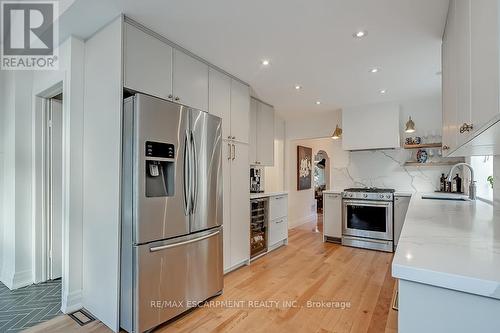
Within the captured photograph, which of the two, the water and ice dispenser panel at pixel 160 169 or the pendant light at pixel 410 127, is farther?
the pendant light at pixel 410 127

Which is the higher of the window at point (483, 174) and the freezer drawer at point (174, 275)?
the window at point (483, 174)

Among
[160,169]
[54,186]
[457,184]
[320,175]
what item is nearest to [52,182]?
[54,186]

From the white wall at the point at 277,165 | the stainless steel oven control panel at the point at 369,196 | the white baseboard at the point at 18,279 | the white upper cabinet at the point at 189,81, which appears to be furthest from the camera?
the white wall at the point at 277,165

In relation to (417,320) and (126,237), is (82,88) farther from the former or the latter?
(417,320)

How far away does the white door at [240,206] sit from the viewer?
3088mm

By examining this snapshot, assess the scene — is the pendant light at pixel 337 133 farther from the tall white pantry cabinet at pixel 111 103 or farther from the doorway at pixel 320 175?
the doorway at pixel 320 175

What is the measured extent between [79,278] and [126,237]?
33.9 inches

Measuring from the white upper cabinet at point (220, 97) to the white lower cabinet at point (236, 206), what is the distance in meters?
0.24

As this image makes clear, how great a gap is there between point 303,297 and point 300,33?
2461 millimetres

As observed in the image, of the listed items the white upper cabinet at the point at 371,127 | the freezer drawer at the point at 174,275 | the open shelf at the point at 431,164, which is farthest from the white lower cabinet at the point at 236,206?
the open shelf at the point at 431,164

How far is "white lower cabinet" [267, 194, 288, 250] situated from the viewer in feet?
12.9

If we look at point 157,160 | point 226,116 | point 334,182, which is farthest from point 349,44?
point 334,182

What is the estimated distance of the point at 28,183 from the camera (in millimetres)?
2748

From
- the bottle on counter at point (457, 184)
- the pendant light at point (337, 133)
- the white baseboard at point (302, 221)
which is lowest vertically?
the white baseboard at point (302, 221)
